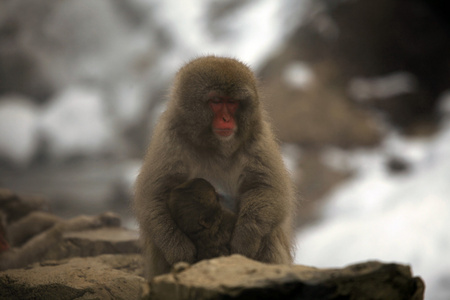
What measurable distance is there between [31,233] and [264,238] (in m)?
3.38

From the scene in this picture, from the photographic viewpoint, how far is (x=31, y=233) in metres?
5.72

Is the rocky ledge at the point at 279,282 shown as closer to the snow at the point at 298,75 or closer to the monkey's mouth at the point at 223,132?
the monkey's mouth at the point at 223,132

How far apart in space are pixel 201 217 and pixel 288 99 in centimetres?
634

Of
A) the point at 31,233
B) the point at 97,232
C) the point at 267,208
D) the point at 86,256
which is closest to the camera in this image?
the point at 267,208

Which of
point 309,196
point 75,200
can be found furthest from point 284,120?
point 75,200

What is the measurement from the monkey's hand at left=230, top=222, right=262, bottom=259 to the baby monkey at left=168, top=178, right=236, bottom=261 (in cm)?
5

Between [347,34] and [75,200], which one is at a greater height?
[347,34]

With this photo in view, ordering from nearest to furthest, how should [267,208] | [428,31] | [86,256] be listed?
[267,208]
[86,256]
[428,31]

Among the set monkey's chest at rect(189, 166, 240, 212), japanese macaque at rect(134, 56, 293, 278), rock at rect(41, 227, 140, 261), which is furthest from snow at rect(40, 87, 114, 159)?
monkey's chest at rect(189, 166, 240, 212)

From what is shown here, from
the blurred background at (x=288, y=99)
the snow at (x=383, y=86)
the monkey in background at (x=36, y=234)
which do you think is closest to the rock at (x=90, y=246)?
the monkey in background at (x=36, y=234)

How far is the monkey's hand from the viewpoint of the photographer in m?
3.23

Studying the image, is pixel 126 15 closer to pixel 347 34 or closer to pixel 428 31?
pixel 347 34

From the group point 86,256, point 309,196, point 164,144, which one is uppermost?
point 309,196

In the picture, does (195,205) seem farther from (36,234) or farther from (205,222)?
(36,234)
